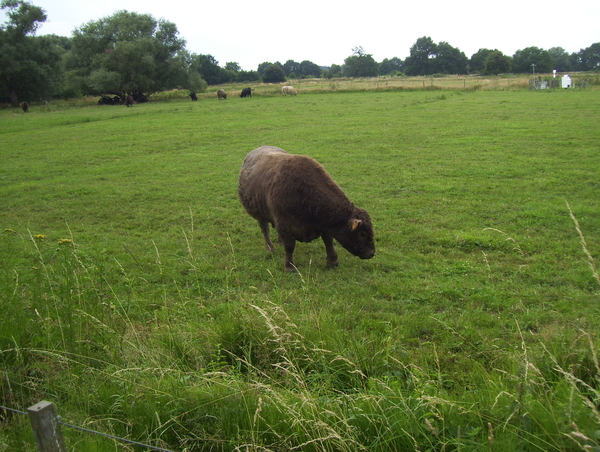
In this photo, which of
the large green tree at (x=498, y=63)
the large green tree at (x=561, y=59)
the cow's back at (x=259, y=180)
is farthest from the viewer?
the large green tree at (x=561, y=59)

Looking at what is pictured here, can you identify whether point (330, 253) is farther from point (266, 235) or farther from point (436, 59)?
point (436, 59)

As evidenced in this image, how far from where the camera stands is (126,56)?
49500 millimetres

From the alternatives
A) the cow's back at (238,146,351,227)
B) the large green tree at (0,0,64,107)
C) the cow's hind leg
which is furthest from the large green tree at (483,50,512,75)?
the cow's back at (238,146,351,227)

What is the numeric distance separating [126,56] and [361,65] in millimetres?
85821

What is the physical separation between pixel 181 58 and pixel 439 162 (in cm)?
4775

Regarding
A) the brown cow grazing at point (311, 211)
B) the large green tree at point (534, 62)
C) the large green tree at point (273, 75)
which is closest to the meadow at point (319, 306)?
the brown cow grazing at point (311, 211)

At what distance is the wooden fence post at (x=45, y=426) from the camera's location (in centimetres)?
217

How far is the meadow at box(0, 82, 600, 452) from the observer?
9.55 feet

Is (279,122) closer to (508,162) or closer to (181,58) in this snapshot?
(508,162)

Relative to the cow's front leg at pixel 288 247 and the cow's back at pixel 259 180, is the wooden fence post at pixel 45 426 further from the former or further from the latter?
the cow's back at pixel 259 180

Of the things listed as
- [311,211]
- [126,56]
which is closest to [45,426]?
[311,211]

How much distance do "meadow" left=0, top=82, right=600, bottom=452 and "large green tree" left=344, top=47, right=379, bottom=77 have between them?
113 m

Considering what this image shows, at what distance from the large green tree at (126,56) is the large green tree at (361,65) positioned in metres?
76.6

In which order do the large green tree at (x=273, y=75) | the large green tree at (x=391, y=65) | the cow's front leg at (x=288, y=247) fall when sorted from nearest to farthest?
1. the cow's front leg at (x=288, y=247)
2. the large green tree at (x=273, y=75)
3. the large green tree at (x=391, y=65)
